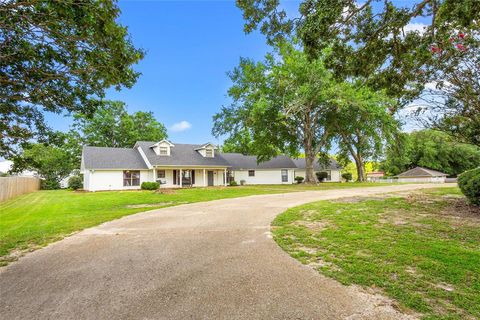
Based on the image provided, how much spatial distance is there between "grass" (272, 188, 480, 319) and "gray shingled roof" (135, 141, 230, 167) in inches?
835

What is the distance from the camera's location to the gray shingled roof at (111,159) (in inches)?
989

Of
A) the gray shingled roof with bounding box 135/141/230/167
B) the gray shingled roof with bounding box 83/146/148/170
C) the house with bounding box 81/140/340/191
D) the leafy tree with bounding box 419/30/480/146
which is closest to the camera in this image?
the leafy tree with bounding box 419/30/480/146

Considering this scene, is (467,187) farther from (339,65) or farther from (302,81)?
(302,81)

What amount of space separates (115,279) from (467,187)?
11368mm

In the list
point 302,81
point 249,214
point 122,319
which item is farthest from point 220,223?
point 302,81

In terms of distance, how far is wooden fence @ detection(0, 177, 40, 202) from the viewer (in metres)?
16.8

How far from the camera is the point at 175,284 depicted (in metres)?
3.69

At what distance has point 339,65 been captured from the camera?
23.6 ft

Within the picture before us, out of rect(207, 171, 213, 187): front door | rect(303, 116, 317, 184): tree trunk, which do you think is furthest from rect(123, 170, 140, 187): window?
rect(303, 116, 317, 184): tree trunk

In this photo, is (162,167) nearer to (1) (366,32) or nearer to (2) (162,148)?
(2) (162,148)

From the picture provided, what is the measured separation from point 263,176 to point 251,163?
2.42m

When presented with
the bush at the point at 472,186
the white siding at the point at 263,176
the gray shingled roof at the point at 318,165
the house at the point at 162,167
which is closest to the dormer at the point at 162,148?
the house at the point at 162,167

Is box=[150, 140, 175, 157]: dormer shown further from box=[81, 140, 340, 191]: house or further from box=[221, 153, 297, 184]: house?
box=[221, 153, 297, 184]: house

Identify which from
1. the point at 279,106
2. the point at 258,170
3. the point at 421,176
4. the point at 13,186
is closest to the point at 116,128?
the point at 13,186
